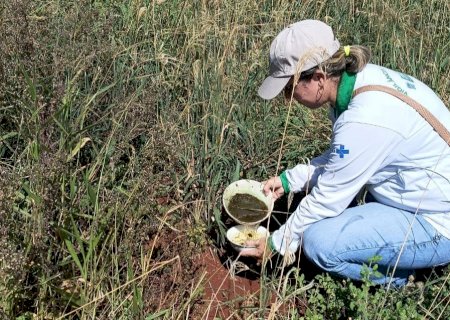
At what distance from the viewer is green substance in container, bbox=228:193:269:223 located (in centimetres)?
249

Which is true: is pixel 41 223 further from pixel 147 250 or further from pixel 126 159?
pixel 126 159

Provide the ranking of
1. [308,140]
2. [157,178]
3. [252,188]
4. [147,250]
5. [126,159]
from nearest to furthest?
[157,178] → [147,250] → [252,188] → [126,159] → [308,140]

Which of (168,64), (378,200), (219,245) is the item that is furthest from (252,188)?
(168,64)

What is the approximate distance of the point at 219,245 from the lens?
2.61 m

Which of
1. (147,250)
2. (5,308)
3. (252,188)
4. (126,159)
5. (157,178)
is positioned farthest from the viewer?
(126,159)

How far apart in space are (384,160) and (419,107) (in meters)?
0.21

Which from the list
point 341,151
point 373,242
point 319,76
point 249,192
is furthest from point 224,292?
point 319,76

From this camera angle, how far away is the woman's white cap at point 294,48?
206 cm

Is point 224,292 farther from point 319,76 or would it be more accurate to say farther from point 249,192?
point 319,76

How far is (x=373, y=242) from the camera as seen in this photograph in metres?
2.24

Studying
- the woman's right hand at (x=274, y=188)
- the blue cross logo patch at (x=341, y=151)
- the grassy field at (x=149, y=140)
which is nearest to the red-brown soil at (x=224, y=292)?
the grassy field at (x=149, y=140)

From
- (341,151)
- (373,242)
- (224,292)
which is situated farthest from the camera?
(224,292)

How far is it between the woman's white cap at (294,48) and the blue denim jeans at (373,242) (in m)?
0.53

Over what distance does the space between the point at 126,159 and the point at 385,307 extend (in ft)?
4.02
